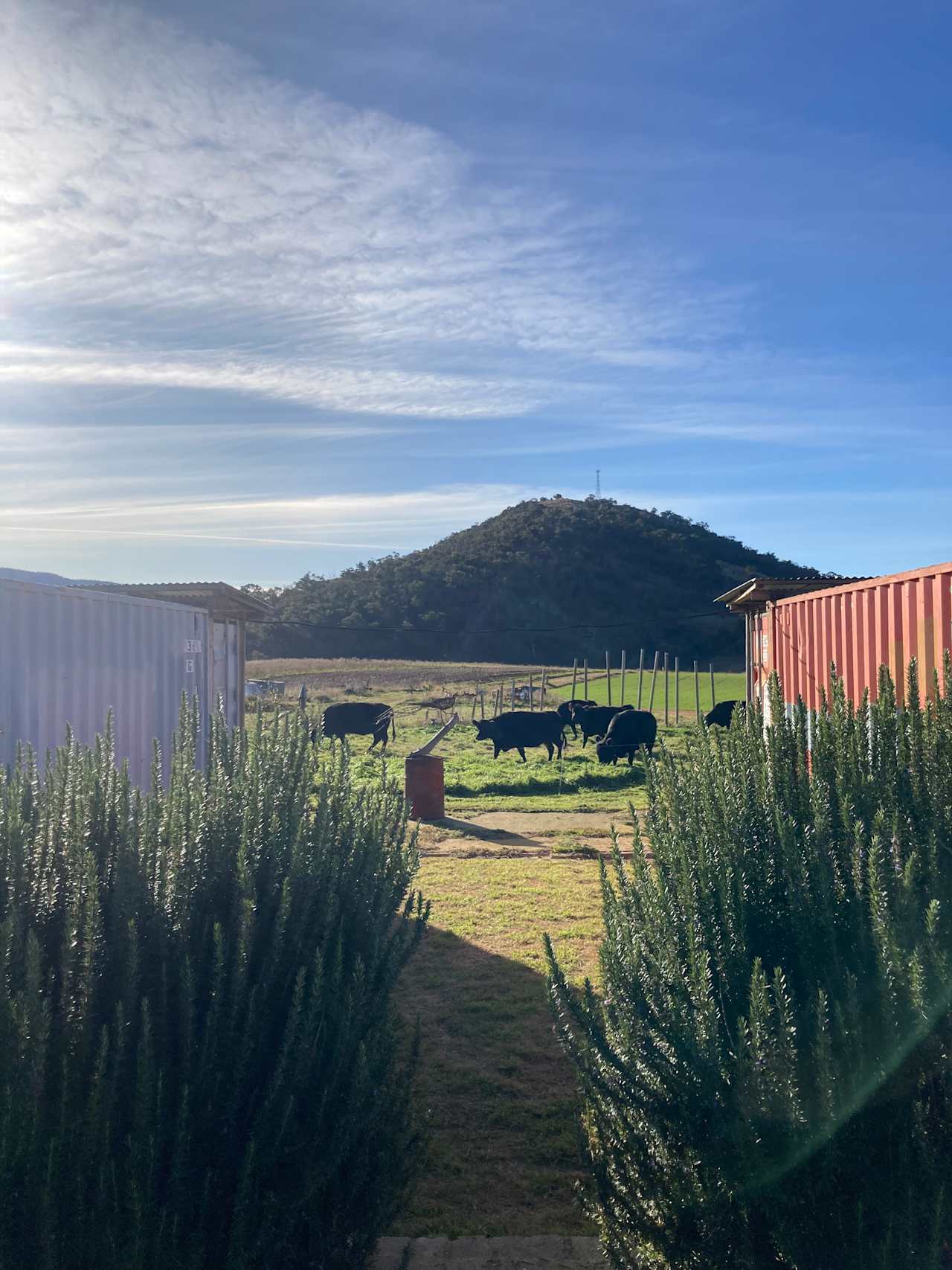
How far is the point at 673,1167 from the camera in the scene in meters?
2.72

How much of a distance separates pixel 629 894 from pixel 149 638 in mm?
6241

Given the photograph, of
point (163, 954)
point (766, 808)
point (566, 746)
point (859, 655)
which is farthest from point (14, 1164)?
point (566, 746)

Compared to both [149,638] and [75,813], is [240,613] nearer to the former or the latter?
[149,638]

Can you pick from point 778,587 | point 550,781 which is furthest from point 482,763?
point 778,587

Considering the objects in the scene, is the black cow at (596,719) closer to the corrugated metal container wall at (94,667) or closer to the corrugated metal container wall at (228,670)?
the corrugated metal container wall at (228,670)

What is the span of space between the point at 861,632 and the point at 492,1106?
3.73m

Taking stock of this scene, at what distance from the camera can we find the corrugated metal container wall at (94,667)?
6371mm

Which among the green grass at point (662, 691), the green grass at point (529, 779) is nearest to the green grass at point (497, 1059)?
the green grass at point (529, 779)

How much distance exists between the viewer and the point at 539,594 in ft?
223

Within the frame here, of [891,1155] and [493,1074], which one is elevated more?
[891,1155]

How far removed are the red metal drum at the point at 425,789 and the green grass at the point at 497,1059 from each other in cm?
296

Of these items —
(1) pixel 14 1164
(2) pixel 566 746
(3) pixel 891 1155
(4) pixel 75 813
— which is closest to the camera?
(1) pixel 14 1164

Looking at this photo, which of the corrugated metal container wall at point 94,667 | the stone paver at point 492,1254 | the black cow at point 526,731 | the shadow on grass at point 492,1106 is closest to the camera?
the stone paver at point 492,1254

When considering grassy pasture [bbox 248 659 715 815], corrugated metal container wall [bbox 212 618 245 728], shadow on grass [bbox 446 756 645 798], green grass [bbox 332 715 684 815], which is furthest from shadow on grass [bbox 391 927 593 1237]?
shadow on grass [bbox 446 756 645 798]
